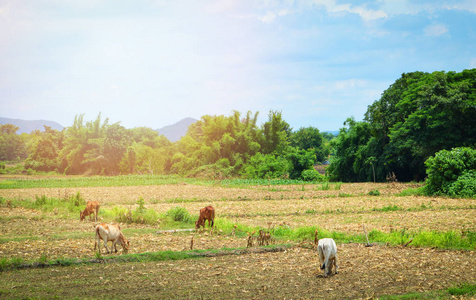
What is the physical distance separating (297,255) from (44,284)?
266 inches

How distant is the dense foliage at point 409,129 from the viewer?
3569 cm

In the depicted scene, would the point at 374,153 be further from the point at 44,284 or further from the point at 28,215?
the point at 44,284

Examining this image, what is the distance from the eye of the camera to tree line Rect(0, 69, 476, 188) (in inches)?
1430

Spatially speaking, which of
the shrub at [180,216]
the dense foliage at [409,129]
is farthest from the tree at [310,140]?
the shrub at [180,216]

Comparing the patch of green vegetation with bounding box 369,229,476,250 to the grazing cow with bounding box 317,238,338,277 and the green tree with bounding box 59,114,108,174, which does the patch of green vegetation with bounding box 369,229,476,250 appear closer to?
the grazing cow with bounding box 317,238,338,277

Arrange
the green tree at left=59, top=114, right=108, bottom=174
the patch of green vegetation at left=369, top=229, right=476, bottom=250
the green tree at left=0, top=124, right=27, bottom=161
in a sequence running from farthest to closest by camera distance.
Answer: the green tree at left=0, top=124, right=27, bottom=161 → the green tree at left=59, top=114, right=108, bottom=174 → the patch of green vegetation at left=369, top=229, right=476, bottom=250

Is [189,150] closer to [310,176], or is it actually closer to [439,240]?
[310,176]

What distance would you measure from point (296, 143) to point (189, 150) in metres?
31.0

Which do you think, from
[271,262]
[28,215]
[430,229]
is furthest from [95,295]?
[28,215]

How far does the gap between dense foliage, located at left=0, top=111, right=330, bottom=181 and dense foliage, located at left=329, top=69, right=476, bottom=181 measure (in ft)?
19.0

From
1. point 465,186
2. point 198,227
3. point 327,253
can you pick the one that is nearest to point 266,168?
point 465,186

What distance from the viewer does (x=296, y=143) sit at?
287ft

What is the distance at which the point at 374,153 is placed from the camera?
44.3 meters

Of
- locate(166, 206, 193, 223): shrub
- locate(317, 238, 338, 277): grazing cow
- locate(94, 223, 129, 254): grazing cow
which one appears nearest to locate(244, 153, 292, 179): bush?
locate(166, 206, 193, 223): shrub
